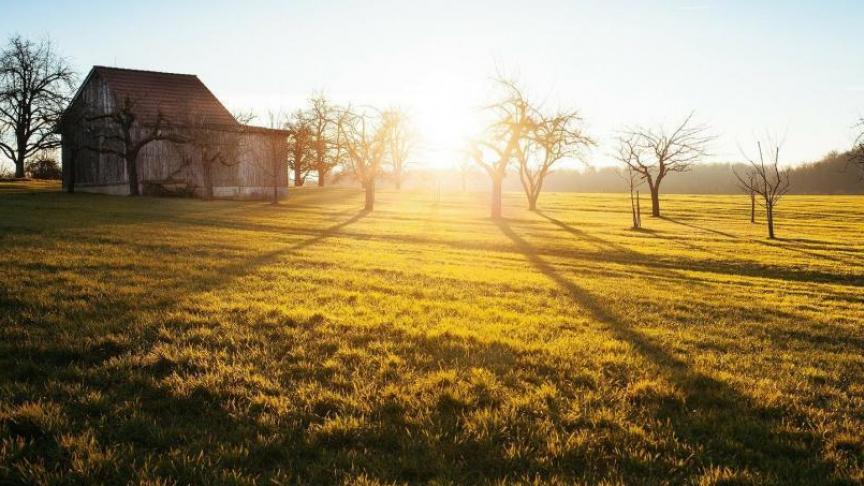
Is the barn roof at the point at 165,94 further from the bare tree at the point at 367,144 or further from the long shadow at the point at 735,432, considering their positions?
the long shadow at the point at 735,432

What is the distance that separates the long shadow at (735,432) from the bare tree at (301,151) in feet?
208

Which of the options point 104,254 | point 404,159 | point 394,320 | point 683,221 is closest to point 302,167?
point 404,159

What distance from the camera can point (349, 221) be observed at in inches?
1201

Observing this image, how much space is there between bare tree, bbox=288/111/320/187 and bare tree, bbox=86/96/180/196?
84.6 feet

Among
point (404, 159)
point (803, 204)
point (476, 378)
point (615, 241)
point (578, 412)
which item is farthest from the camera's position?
point (404, 159)

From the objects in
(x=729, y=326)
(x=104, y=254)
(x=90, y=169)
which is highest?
(x=90, y=169)

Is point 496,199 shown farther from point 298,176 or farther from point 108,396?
point 298,176

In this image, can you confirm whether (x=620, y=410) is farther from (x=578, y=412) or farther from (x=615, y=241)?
(x=615, y=241)

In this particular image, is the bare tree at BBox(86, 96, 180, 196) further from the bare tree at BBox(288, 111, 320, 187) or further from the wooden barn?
the bare tree at BBox(288, 111, 320, 187)

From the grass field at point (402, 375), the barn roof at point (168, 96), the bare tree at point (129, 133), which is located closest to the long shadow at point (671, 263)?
the grass field at point (402, 375)

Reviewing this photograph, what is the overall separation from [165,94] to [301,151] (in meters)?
26.6

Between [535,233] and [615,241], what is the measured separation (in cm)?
445

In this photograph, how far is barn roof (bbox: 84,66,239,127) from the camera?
4103 centimetres

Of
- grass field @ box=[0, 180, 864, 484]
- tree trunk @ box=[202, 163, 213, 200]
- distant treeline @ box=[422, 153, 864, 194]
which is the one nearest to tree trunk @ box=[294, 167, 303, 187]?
distant treeline @ box=[422, 153, 864, 194]
